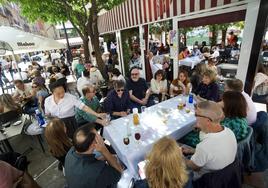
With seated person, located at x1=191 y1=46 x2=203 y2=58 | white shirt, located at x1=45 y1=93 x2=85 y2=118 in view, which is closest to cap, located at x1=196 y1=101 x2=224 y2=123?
white shirt, located at x1=45 y1=93 x2=85 y2=118

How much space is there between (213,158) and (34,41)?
18.8 feet

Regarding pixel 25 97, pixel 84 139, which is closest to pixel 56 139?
pixel 84 139

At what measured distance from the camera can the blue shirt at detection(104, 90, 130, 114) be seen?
326 centimetres

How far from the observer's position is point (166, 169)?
1.29 m

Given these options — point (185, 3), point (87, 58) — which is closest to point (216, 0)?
point (185, 3)

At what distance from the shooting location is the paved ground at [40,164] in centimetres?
278

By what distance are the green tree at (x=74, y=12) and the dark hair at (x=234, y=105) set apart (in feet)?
16.4

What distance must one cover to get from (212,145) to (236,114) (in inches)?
28.7

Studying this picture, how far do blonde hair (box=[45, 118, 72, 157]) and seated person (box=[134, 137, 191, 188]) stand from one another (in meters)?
1.22

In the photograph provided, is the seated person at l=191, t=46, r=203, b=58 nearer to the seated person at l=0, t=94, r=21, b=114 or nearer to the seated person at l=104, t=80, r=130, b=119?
the seated person at l=104, t=80, r=130, b=119

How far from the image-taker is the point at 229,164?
158 centimetres

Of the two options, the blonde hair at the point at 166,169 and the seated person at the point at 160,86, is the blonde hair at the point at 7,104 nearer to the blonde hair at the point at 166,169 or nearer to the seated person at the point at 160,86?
the seated person at the point at 160,86

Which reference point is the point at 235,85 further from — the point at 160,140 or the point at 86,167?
the point at 86,167

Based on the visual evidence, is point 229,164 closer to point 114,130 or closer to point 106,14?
point 114,130
